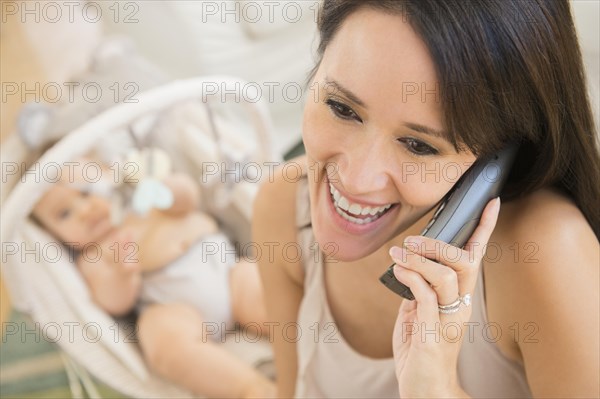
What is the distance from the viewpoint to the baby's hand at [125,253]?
1.50 meters

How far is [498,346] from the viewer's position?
87 cm

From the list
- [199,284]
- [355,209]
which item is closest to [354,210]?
[355,209]

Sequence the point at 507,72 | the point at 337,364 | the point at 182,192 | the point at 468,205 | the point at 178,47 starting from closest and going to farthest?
the point at 507,72
the point at 468,205
the point at 337,364
the point at 182,192
the point at 178,47

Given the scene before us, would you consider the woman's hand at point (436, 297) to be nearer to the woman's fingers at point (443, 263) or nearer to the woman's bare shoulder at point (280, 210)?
the woman's fingers at point (443, 263)

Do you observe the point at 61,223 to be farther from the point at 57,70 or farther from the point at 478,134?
the point at 478,134

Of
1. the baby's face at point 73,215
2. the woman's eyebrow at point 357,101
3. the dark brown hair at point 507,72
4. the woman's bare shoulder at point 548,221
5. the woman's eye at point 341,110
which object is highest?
the dark brown hair at point 507,72

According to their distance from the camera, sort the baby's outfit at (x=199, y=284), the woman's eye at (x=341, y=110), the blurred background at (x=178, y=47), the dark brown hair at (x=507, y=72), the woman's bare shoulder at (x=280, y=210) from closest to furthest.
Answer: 1. the dark brown hair at (x=507, y=72)
2. the woman's eye at (x=341, y=110)
3. the woman's bare shoulder at (x=280, y=210)
4. the baby's outfit at (x=199, y=284)
5. the blurred background at (x=178, y=47)

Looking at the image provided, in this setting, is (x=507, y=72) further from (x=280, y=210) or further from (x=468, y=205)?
(x=280, y=210)

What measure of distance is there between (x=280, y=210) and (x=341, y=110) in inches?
14.2

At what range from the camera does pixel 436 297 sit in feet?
2.37

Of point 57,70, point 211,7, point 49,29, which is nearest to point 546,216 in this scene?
point 211,7

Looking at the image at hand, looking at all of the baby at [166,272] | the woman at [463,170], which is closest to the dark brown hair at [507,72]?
the woman at [463,170]

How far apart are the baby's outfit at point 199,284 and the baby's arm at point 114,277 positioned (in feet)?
0.15

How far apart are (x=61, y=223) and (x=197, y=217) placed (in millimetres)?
316
